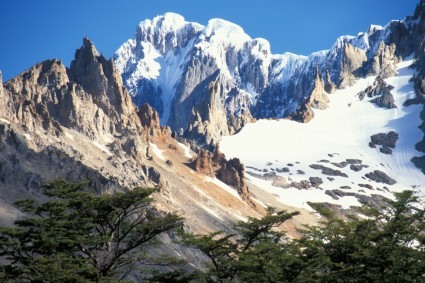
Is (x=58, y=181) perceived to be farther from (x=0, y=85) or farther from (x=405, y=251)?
(x=0, y=85)

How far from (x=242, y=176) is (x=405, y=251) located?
145 m

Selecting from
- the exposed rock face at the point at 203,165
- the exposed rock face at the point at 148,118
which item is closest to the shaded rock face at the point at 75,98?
the exposed rock face at the point at 148,118

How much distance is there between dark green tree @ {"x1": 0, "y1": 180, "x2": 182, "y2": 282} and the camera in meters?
28.6

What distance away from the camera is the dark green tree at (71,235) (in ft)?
93.8

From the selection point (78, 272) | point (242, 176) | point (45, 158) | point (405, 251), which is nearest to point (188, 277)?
point (78, 272)

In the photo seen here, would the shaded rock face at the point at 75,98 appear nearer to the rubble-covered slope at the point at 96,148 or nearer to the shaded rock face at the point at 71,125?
the shaded rock face at the point at 71,125

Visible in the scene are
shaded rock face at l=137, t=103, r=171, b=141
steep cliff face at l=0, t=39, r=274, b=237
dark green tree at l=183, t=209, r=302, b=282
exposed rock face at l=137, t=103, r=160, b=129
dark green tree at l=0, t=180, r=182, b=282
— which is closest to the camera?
dark green tree at l=0, t=180, r=182, b=282

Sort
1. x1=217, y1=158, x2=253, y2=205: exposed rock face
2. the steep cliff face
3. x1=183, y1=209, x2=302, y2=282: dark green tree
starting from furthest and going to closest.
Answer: x1=217, y1=158, x2=253, y2=205: exposed rock face, the steep cliff face, x1=183, y1=209, x2=302, y2=282: dark green tree

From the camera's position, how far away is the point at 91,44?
193000mm

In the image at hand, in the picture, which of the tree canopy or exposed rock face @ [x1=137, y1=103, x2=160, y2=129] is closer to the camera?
the tree canopy

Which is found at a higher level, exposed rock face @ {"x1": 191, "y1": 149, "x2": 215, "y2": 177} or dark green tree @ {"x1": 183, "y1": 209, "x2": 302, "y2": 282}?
exposed rock face @ {"x1": 191, "y1": 149, "x2": 215, "y2": 177}

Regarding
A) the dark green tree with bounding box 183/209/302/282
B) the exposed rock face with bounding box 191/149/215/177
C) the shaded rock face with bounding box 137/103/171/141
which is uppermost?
the shaded rock face with bounding box 137/103/171/141

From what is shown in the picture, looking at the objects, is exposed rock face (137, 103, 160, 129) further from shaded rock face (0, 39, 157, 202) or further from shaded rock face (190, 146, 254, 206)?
shaded rock face (190, 146, 254, 206)

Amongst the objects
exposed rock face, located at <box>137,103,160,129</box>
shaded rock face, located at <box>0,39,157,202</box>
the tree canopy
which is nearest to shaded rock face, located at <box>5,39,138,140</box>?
shaded rock face, located at <box>0,39,157,202</box>
